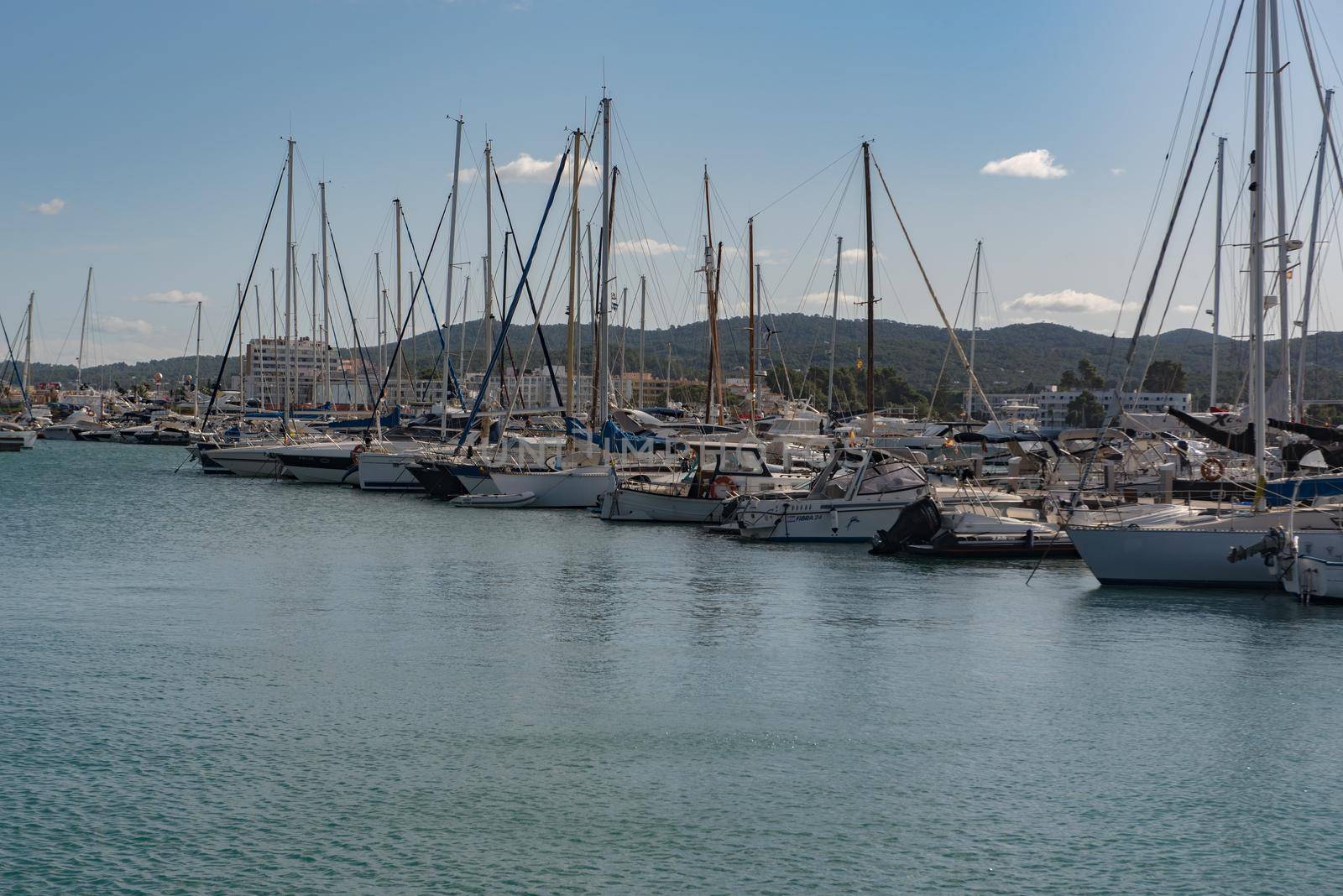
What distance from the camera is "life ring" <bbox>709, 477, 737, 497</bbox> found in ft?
135

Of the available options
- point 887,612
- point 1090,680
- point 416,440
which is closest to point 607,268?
point 416,440

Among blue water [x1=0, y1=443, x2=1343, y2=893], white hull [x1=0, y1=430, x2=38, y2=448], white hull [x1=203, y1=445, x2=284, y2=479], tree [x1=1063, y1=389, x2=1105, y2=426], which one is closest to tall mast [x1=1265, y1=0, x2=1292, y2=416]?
blue water [x1=0, y1=443, x2=1343, y2=893]

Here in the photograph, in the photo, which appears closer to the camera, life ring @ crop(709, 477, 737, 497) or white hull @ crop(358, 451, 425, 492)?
life ring @ crop(709, 477, 737, 497)

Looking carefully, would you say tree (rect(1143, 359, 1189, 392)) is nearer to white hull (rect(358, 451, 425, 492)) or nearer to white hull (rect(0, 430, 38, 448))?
white hull (rect(358, 451, 425, 492))

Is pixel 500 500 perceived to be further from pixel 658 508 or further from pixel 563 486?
pixel 658 508

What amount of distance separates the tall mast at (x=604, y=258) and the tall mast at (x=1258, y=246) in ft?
74.0

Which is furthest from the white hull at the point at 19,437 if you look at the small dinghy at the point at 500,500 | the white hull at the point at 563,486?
the white hull at the point at 563,486

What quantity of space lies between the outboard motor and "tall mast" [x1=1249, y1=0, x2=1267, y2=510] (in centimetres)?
808

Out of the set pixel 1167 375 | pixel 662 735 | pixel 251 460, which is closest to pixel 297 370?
pixel 251 460

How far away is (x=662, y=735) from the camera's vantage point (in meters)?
15.4

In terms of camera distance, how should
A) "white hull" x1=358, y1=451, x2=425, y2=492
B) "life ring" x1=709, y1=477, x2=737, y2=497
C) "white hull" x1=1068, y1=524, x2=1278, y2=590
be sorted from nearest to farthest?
"white hull" x1=1068, y1=524, x2=1278, y2=590, "life ring" x1=709, y1=477, x2=737, y2=497, "white hull" x1=358, y1=451, x2=425, y2=492

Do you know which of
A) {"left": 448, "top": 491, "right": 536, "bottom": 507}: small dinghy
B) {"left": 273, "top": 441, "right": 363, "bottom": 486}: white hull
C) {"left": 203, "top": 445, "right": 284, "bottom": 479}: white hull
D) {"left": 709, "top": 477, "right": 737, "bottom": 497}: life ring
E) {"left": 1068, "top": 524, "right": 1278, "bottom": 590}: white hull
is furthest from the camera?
{"left": 203, "top": 445, "right": 284, "bottom": 479}: white hull

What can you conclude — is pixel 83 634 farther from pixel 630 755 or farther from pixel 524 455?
pixel 524 455

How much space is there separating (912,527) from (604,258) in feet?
66.2
